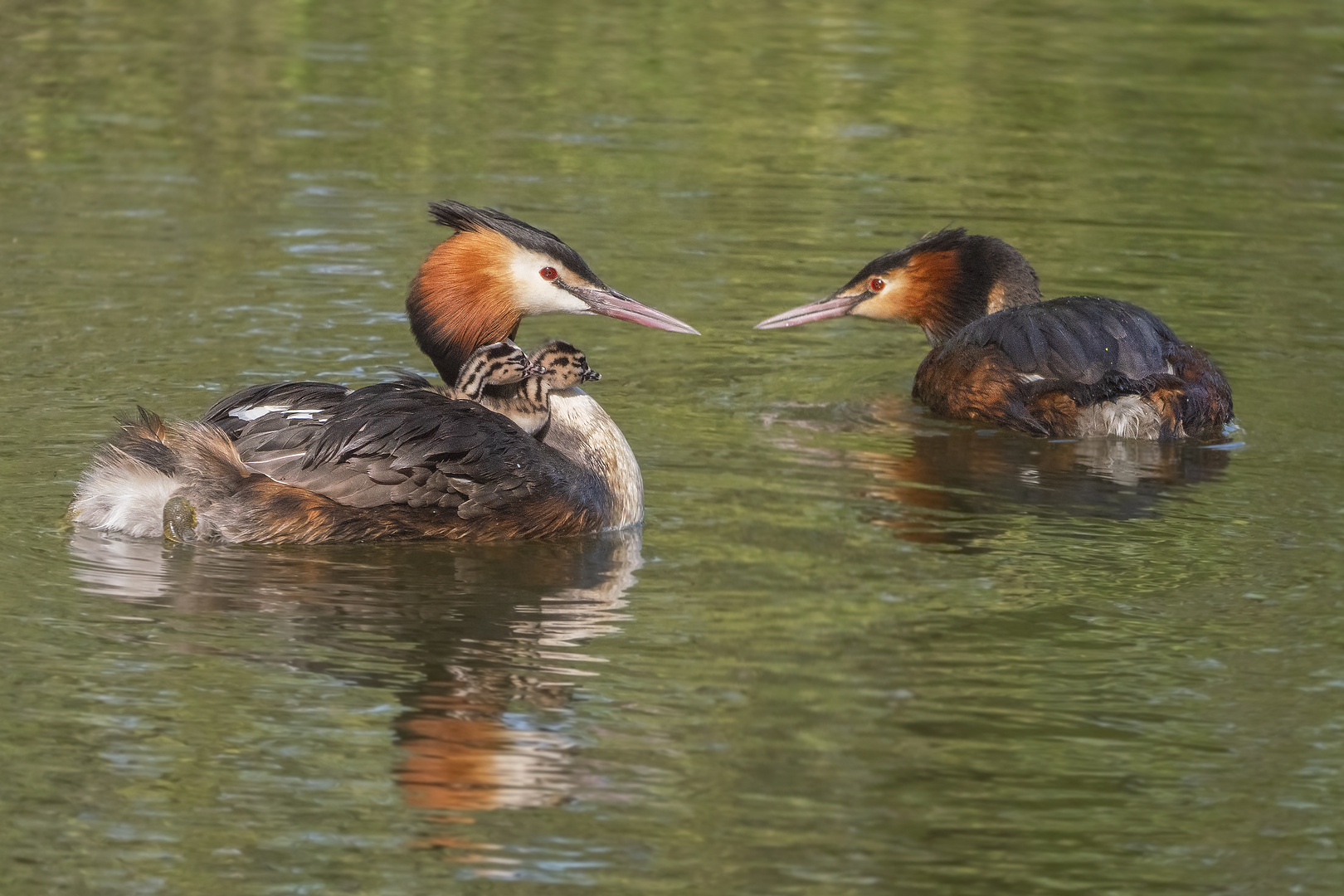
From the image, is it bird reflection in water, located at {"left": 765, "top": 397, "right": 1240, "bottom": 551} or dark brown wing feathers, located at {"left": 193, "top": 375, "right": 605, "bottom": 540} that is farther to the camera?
bird reflection in water, located at {"left": 765, "top": 397, "right": 1240, "bottom": 551}

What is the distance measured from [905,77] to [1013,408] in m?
7.88

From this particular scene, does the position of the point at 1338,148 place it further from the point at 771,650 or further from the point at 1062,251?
the point at 771,650

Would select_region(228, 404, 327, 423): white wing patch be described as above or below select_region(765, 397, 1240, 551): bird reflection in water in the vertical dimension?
above

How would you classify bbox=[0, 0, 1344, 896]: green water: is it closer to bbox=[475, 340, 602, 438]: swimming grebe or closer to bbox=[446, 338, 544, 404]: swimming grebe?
bbox=[475, 340, 602, 438]: swimming grebe

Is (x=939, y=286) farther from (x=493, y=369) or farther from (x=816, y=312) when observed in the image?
(x=493, y=369)

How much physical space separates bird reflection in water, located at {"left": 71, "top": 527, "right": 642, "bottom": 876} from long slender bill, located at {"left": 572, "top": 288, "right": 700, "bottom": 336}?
2.87 feet

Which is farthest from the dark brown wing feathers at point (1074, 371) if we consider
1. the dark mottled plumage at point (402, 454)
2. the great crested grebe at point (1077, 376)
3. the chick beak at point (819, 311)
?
the dark mottled plumage at point (402, 454)

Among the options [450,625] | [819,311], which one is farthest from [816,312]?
[450,625]

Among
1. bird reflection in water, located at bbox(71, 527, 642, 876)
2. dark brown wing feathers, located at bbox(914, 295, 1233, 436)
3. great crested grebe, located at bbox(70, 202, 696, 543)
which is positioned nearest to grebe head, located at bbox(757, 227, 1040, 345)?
dark brown wing feathers, located at bbox(914, 295, 1233, 436)

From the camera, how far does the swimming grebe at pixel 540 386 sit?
24.5 ft

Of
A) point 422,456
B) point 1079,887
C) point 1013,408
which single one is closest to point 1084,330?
point 1013,408

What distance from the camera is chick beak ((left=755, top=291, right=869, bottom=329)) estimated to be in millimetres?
9945

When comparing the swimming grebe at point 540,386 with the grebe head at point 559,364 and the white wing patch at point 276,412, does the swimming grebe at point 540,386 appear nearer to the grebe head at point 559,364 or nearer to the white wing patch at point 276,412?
the grebe head at point 559,364

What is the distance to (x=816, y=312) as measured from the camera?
10031mm
